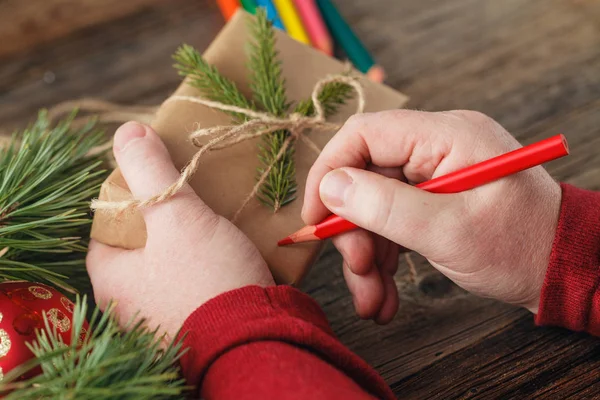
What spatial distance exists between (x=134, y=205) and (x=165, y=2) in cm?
62

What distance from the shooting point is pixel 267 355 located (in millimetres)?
497

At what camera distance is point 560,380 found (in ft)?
2.22

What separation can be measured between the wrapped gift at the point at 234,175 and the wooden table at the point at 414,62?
0.16 metres

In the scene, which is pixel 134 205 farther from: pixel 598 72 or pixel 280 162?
pixel 598 72

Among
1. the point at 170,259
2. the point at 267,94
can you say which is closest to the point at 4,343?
the point at 170,259

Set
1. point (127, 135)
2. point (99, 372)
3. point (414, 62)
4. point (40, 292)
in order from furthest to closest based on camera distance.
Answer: point (414, 62)
point (127, 135)
point (40, 292)
point (99, 372)

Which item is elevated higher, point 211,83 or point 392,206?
point 211,83

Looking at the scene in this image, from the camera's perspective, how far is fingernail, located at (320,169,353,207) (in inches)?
23.2

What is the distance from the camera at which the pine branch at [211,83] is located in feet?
2.37

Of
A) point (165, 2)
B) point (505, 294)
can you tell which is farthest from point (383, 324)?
point (165, 2)

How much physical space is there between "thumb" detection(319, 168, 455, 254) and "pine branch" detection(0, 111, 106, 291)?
0.31 metres

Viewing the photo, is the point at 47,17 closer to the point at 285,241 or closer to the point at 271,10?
the point at 271,10

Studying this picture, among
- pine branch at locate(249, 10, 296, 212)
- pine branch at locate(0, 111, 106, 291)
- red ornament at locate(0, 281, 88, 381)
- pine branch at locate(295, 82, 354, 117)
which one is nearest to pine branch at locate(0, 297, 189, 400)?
red ornament at locate(0, 281, 88, 381)

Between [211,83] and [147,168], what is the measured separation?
166mm
